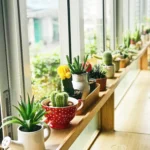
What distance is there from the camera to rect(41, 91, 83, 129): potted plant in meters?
1.66

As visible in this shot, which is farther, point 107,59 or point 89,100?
point 107,59

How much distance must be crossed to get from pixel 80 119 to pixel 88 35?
1.57 meters

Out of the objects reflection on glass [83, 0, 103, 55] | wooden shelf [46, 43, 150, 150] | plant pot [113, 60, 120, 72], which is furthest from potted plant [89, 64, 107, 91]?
plant pot [113, 60, 120, 72]

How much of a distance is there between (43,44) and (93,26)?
4.52 ft

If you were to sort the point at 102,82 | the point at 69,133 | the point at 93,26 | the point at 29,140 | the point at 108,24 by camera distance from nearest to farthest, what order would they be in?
the point at 29,140 → the point at 69,133 → the point at 102,82 → the point at 93,26 → the point at 108,24

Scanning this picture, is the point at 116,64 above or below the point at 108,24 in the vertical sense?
below

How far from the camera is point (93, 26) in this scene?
350 centimetres

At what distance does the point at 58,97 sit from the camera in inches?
66.5

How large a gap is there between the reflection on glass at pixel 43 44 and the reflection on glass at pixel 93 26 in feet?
2.23

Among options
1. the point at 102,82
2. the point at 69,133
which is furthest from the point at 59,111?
the point at 102,82

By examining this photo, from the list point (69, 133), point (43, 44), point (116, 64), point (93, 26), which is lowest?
point (69, 133)

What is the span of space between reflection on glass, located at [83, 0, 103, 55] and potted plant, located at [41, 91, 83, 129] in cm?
148

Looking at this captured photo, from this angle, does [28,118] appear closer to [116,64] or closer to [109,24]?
[116,64]

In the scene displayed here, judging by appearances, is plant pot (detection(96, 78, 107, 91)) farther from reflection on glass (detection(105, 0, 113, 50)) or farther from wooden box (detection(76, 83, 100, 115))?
reflection on glass (detection(105, 0, 113, 50))
